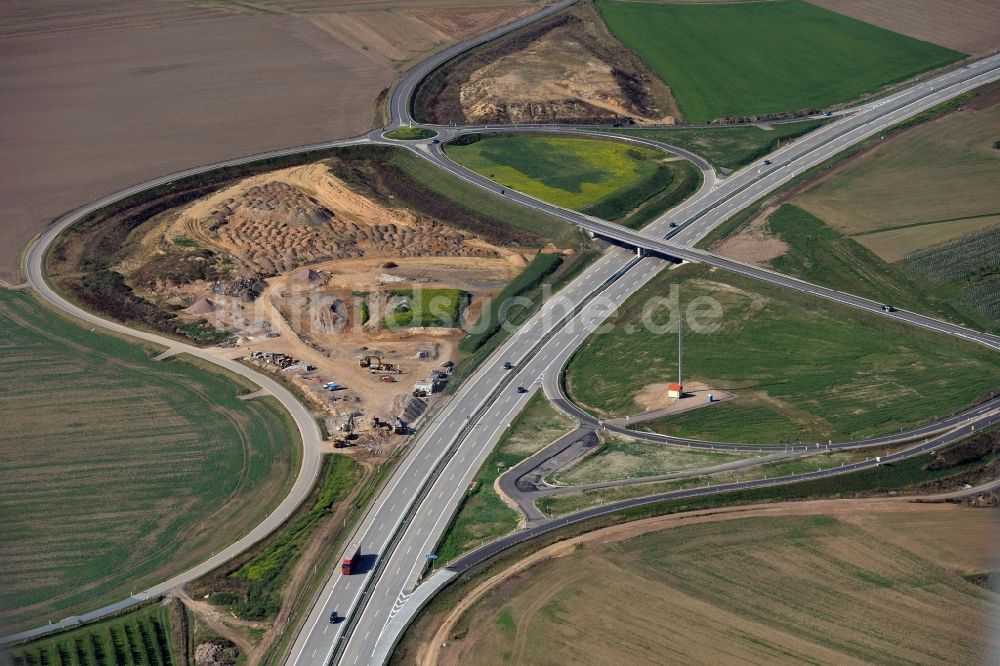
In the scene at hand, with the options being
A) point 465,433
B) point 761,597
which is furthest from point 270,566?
point 761,597

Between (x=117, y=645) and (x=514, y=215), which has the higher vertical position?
(x=514, y=215)

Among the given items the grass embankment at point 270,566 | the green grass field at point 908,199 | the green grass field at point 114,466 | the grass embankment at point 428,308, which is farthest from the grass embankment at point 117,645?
the green grass field at point 908,199

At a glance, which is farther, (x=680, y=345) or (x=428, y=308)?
(x=428, y=308)

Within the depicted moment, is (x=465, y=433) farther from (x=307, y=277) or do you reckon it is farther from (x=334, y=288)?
(x=307, y=277)

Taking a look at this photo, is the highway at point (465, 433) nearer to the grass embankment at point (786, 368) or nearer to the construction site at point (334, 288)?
the grass embankment at point (786, 368)

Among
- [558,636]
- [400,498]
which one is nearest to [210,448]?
[400,498]

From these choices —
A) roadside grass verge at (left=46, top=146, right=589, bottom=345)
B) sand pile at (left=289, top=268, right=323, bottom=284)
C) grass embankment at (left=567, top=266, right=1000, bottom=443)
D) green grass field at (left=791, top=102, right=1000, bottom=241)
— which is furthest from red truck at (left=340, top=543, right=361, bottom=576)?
green grass field at (left=791, top=102, right=1000, bottom=241)
